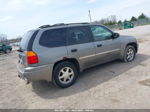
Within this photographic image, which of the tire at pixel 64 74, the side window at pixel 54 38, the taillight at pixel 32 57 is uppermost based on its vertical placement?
the side window at pixel 54 38

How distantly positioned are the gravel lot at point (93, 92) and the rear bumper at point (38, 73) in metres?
0.55

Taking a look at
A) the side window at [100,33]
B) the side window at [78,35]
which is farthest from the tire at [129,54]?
the side window at [78,35]

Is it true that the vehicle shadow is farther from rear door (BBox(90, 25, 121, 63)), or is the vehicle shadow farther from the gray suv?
rear door (BBox(90, 25, 121, 63))

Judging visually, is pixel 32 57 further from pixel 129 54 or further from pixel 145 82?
pixel 129 54

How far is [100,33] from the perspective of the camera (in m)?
4.80

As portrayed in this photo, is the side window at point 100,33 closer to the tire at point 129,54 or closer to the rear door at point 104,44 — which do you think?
the rear door at point 104,44

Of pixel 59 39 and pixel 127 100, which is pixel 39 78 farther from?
pixel 127 100

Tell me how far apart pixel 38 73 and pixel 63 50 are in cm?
96

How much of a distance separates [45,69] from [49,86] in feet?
3.10

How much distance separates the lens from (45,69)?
3621 mm

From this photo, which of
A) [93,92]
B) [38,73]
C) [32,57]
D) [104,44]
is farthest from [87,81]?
[32,57]

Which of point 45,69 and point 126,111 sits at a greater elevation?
point 45,69

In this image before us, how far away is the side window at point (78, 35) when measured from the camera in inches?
162

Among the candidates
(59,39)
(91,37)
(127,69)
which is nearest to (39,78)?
(59,39)
